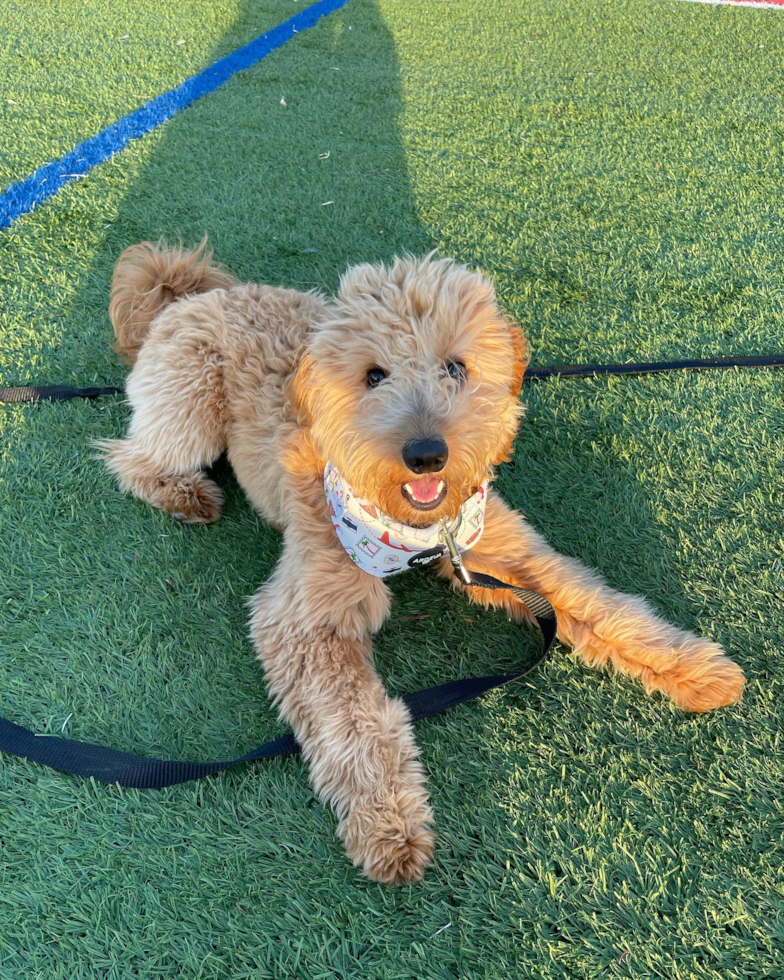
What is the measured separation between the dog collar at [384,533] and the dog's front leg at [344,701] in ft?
0.27

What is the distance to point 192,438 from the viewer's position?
278 cm

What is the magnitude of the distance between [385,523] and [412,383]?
0.41 m

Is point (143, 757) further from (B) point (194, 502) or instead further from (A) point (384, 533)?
(B) point (194, 502)

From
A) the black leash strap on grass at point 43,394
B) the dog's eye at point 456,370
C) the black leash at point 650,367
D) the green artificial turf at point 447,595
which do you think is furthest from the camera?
the black leash at point 650,367

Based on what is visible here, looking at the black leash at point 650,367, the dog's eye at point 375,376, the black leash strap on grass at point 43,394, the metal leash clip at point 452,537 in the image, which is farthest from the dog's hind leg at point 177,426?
the metal leash clip at point 452,537

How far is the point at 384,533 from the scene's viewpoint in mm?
2059

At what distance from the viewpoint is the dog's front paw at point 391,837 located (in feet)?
5.56

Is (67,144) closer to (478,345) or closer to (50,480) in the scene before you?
(50,480)

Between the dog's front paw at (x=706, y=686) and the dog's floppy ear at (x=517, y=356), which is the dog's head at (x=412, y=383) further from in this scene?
the dog's front paw at (x=706, y=686)

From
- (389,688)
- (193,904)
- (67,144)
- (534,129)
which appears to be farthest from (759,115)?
(193,904)

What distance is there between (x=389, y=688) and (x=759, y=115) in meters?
6.18

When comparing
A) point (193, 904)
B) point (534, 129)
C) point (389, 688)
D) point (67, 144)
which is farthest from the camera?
point (534, 129)

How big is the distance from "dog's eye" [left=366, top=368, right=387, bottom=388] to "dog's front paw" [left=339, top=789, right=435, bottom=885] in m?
1.09

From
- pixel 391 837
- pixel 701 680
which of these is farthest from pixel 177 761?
pixel 701 680
